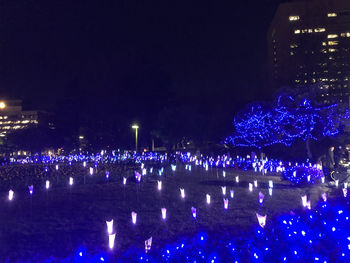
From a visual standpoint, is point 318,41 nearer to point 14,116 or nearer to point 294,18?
point 294,18

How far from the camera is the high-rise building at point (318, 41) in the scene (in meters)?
85.3

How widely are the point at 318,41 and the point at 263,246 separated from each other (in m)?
95.5

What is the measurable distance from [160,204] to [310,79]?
274ft

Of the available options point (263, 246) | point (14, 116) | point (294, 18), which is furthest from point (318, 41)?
point (14, 116)

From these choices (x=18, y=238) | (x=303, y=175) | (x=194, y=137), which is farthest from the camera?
(x=194, y=137)

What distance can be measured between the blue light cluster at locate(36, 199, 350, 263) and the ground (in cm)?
49

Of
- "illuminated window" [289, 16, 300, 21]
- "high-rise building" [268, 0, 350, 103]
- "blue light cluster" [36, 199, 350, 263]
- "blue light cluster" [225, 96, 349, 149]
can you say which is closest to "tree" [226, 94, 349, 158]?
"blue light cluster" [225, 96, 349, 149]

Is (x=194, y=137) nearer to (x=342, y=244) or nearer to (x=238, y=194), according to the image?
(x=238, y=194)

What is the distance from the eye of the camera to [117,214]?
33.1 ft

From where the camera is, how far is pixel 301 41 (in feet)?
294

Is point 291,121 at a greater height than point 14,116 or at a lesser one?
lesser

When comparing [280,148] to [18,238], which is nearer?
[18,238]

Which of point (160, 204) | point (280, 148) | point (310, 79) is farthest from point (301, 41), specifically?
point (160, 204)

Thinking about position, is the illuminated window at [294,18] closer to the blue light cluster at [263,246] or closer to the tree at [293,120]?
the tree at [293,120]
